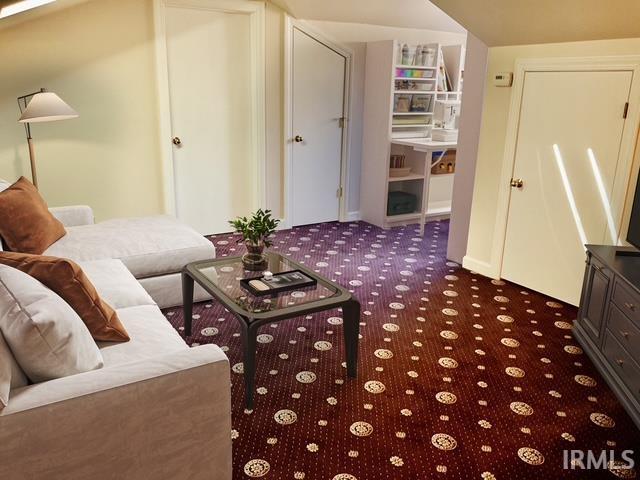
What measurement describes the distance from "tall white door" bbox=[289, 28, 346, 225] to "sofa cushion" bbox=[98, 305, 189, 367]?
308 centimetres

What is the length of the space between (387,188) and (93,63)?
2.89m

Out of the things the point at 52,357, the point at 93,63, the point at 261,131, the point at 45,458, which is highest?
the point at 93,63

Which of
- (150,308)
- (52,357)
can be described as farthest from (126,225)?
(52,357)

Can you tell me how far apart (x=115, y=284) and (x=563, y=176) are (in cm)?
288

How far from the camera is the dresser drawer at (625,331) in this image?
8.01 feet

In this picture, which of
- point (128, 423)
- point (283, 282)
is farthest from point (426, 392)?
point (128, 423)

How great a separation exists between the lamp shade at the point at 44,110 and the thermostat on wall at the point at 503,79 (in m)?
3.00

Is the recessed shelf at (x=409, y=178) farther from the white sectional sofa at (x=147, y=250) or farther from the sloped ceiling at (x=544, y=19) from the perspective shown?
the white sectional sofa at (x=147, y=250)

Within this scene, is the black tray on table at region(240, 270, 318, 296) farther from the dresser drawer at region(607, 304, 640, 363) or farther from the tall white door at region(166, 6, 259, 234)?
the tall white door at region(166, 6, 259, 234)

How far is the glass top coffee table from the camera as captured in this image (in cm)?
233

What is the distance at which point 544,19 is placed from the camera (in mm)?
3314

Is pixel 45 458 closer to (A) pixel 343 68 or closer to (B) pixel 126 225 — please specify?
(B) pixel 126 225

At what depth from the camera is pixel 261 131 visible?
5.01 meters

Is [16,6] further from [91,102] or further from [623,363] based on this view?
[623,363]
